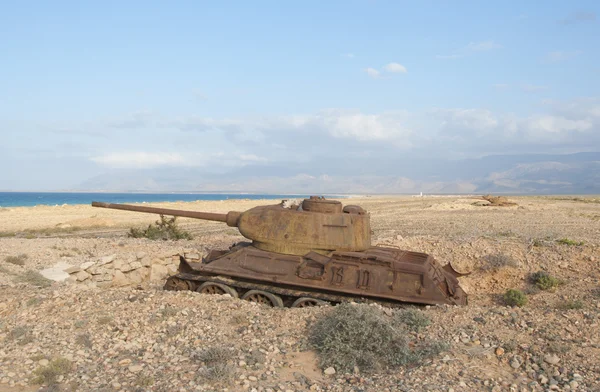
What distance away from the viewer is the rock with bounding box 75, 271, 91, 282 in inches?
513

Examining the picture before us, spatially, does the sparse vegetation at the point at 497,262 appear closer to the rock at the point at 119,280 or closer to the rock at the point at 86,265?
the rock at the point at 119,280

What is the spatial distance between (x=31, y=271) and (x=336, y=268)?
7.93m

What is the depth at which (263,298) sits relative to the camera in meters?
10.9

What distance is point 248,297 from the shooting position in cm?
1089

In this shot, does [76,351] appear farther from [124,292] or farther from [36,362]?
[124,292]

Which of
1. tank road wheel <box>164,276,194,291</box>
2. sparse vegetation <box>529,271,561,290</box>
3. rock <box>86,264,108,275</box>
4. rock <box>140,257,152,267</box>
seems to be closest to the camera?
tank road wheel <box>164,276,194,291</box>

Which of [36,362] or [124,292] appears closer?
[36,362]

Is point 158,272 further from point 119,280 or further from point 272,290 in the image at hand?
point 272,290

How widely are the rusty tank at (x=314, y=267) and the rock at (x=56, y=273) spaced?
119 inches

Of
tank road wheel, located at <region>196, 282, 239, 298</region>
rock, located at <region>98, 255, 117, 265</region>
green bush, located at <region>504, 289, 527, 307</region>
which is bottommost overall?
green bush, located at <region>504, 289, 527, 307</region>

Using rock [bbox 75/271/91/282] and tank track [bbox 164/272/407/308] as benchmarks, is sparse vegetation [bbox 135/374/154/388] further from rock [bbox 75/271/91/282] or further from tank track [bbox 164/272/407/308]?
rock [bbox 75/271/91/282]

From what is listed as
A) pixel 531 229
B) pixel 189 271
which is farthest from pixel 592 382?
pixel 531 229

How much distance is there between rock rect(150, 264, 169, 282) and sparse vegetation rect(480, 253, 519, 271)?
8826 millimetres

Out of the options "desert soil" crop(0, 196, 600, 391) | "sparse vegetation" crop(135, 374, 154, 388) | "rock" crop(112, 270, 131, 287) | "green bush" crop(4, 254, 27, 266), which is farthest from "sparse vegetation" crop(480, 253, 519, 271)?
"green bush" crop(4, 254, 27, 266)
